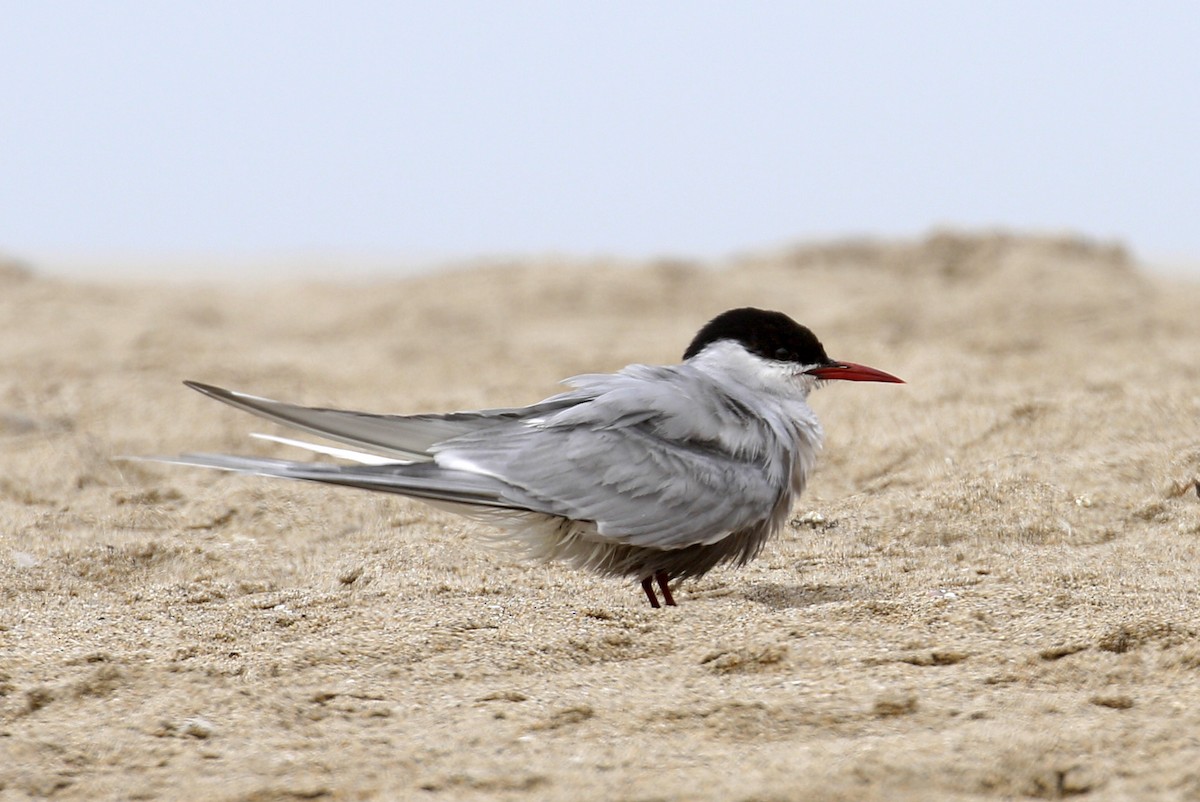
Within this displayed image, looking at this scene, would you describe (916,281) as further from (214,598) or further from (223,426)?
(214,598)

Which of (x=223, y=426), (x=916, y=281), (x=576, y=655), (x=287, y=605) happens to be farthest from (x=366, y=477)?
(x=916, y=281)

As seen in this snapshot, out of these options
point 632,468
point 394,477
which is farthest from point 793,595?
point 394,477

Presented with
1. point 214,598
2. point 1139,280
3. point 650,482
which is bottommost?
point 214,598

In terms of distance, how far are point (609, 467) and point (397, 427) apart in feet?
1.84

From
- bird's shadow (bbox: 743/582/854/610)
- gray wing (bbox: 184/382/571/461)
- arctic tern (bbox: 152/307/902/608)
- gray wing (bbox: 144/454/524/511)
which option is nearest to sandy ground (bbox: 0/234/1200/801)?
bird's shadow (bbox: 743/582/854/610)

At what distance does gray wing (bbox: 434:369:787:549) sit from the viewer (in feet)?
11.0

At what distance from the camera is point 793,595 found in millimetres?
3441

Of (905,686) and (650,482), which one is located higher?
(650,482)

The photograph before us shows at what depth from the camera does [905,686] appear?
2.53 m

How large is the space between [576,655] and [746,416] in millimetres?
1019

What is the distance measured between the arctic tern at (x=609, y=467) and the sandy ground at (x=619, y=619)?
17 centimetres

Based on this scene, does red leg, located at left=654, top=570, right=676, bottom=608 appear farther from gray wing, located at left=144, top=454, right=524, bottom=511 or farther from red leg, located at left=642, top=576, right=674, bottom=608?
gray wing, located at left=144, top=454, right=524, bottom=511

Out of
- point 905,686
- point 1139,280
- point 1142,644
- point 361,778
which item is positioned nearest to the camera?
point 361,778

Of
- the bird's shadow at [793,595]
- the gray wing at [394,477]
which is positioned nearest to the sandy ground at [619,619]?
the bird's shadow at [793,595]
